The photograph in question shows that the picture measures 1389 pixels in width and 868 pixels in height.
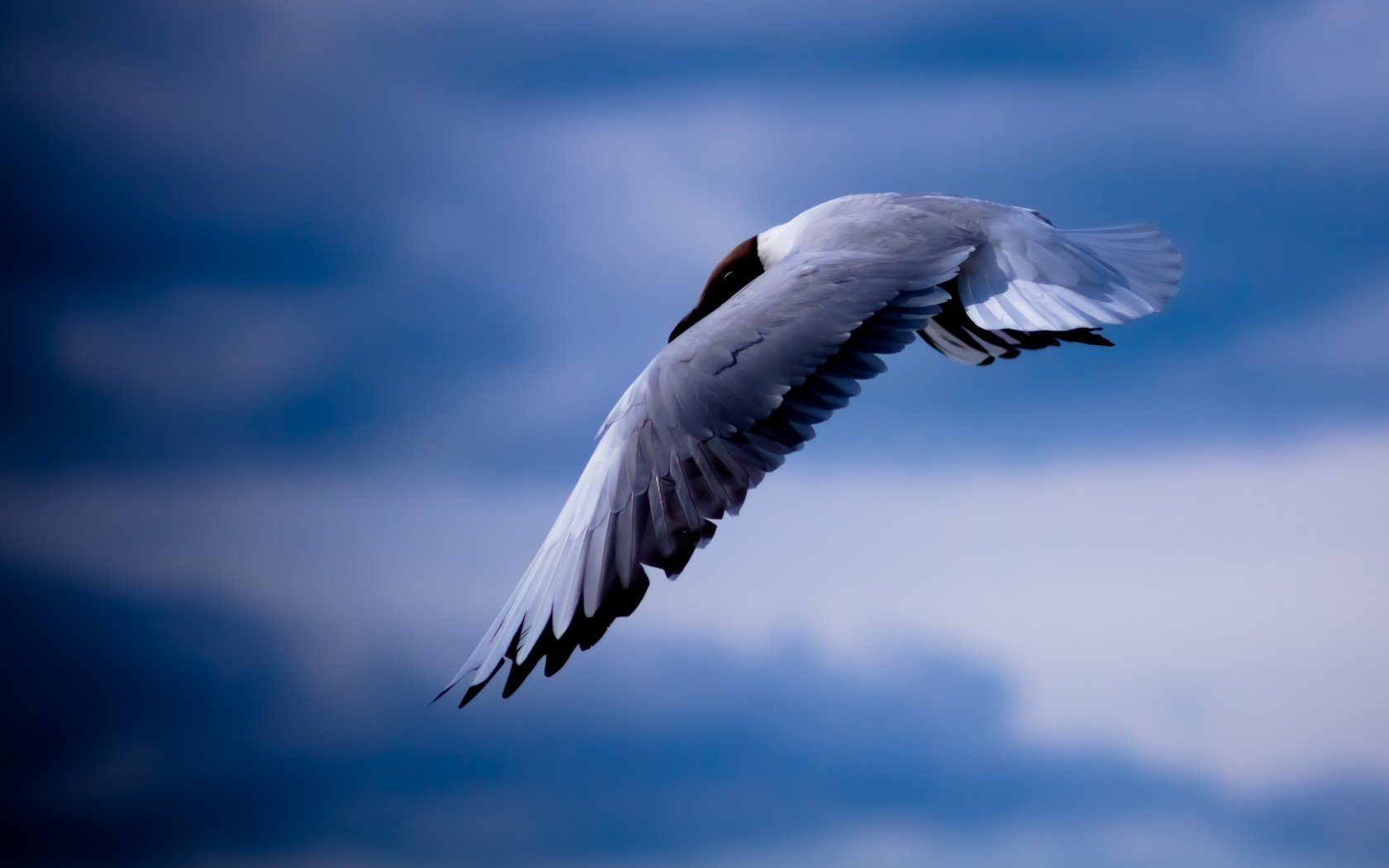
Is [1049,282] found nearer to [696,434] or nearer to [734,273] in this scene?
[734,273]

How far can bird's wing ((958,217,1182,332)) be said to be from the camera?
6.04 m

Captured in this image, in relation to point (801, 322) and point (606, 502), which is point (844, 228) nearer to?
point (801, 322)

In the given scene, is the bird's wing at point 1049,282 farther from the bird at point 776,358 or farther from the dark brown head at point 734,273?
the dark brown head at point 734,273

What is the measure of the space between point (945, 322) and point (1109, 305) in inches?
56.4

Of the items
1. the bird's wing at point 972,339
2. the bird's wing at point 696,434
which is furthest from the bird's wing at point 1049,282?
the bird's wing at point 972,339

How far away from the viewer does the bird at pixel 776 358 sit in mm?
4867

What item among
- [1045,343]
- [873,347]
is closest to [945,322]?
[1045,343]

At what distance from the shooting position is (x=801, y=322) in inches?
215

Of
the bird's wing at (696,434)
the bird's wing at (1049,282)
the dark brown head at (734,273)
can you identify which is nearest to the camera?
the bird's wing at (696,434)

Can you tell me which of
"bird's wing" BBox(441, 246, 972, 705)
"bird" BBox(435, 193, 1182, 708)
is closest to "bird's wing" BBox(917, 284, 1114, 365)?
"bird" BBox(435, 193, 1182, 708)

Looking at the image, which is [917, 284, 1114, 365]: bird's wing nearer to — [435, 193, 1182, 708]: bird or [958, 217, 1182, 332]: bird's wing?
[435, 193, 1182, 708]: bird

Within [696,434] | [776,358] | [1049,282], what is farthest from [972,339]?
[696,434]

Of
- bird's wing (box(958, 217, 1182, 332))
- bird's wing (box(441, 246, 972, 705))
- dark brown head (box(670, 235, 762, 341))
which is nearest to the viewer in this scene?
bird's wing (box(441, 246, 972, 705))

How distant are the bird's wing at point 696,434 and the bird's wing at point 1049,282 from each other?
0.50 meters
